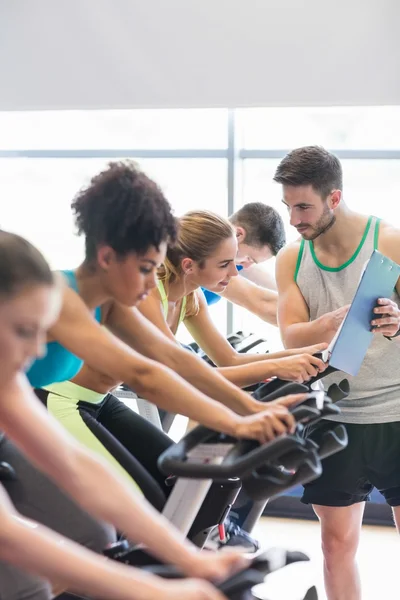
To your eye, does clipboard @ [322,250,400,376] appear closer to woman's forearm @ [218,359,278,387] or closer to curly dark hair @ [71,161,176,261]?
woman's forearm @ [218,359,278,387]

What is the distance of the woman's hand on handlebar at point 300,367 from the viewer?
2.35 meters

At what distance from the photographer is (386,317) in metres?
2.43

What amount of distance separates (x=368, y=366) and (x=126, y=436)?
2.50 feet

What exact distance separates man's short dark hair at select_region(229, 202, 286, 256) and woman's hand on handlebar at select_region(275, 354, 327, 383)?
112 cm

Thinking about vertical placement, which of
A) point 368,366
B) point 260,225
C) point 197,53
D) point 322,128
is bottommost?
point 368,366

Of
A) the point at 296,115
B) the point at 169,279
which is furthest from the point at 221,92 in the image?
the point at 169,279

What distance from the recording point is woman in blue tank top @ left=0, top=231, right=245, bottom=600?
120 cm

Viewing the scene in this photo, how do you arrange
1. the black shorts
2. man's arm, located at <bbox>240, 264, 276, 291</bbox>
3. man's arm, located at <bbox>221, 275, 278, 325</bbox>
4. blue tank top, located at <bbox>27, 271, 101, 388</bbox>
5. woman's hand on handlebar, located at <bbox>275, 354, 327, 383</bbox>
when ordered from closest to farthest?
blue tank top, located at <bbox>27, 271, 101, 388</bbox>, woman's hand on handlebar, located at <bbox>275, 354, 327, 383</bbox>, the black shorts, man's arm, located at <bbox>221, 275, 278, 325</bbox>, man's arm, located at <bbox>240, 264, 276, 291</bbox>

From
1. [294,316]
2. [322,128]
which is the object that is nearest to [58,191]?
[322,128]

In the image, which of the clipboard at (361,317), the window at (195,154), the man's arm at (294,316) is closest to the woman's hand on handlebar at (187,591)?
the clipboard at (361,317)

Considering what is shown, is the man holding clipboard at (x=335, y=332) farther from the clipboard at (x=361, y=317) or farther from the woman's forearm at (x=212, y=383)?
the woman's forearm at (x=212, y=383)

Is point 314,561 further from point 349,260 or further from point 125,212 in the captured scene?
point 125,212

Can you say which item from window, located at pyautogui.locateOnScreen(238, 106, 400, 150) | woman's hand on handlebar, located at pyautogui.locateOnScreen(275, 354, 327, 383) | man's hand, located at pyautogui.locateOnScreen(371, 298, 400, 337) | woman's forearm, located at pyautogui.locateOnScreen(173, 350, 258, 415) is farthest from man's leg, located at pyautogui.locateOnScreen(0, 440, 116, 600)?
window, located at pyautogui.locateOnScreen(238, 106, 400, 150)

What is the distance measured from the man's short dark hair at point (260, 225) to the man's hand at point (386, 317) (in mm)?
1047
